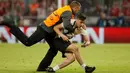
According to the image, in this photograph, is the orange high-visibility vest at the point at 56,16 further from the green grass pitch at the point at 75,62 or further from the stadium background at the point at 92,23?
the stadium background at the point at 92,23

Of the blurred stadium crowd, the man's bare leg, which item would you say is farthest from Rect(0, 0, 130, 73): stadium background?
the man's bare leg

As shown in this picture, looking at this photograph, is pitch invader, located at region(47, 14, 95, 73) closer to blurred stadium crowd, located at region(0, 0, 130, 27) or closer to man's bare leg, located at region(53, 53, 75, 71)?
man's bare leg, located at region(53, 53, 75, 71)

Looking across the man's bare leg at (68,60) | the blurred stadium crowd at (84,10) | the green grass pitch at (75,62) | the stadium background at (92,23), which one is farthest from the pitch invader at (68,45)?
the blurred stadium crowd at (84,10)

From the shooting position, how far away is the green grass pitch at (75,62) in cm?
1492

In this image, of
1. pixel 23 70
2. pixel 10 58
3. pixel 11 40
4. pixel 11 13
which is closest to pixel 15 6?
pixel 11 13

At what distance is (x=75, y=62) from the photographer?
17594mm

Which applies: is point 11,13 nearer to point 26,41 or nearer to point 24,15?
point 24,15

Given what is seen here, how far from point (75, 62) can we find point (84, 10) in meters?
12.6

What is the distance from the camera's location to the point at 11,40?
2786cm

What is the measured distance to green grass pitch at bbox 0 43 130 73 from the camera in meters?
14.9

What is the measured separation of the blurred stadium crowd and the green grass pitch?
668 cm

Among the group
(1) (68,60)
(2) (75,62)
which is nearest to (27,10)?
(2) (75,62)

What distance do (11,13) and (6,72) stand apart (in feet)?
52.3

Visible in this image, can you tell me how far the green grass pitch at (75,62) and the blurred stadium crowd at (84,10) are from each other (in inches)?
263
